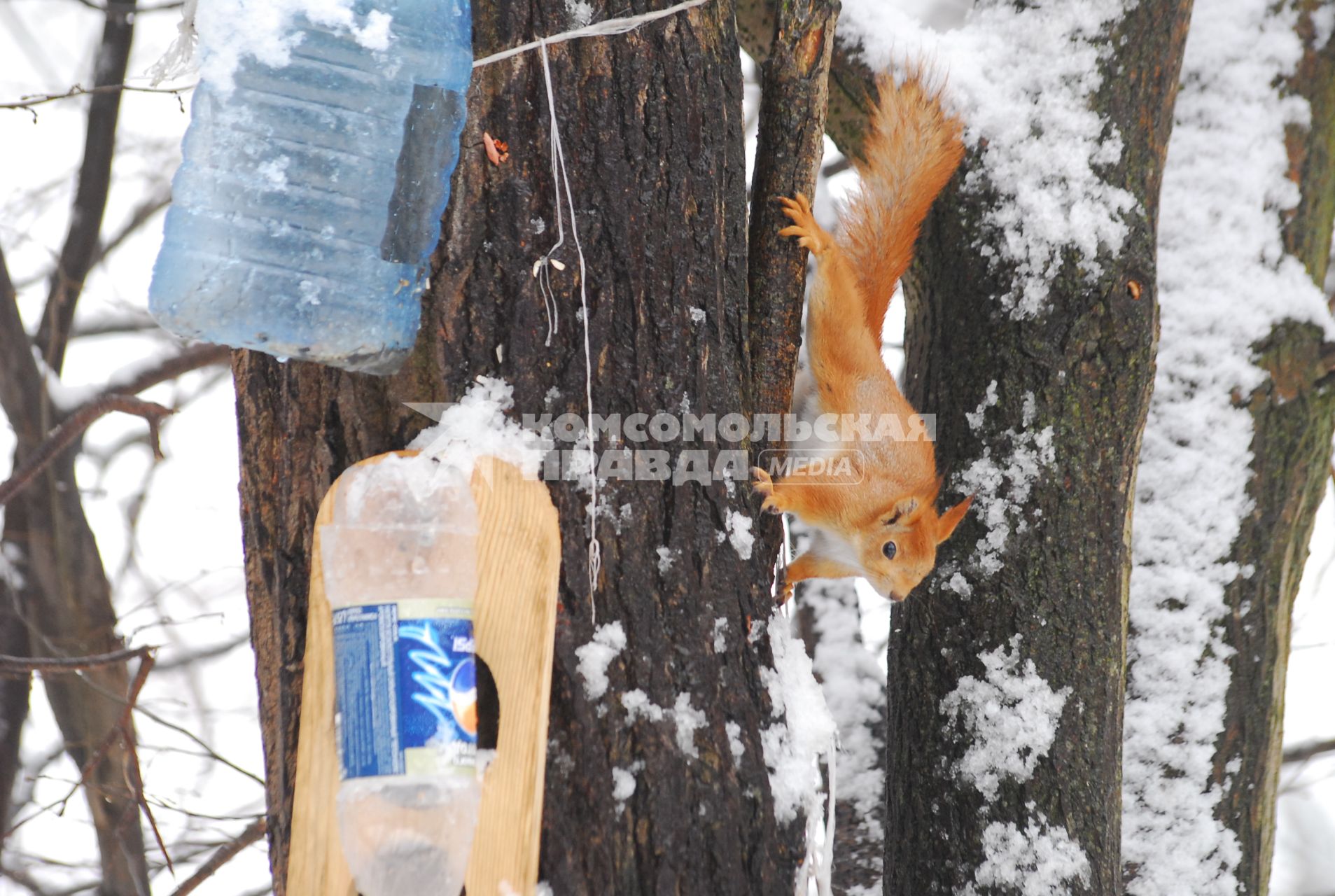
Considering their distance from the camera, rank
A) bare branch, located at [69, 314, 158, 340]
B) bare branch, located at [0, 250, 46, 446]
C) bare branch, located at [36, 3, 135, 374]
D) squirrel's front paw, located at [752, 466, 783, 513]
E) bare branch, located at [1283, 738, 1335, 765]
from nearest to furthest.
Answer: squirrel's front paw, located at [752, 466, 783, 513] → bare branch, located at [0, 250, 46, 446] → bare branch, located at [1283, 738, 1335, 765] → bare branch, located at [36, 3, 135, 374] → bare branch, located at [69, 314, 158, 340]

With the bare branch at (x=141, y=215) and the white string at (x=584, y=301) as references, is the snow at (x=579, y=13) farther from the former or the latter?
the bare branch at (x=141, y=215)

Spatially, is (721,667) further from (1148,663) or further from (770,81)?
(1148,663)

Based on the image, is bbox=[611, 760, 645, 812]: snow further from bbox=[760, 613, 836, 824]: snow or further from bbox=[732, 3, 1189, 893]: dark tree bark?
bbox=[732, 3, 1189, 893]: dark tree bark

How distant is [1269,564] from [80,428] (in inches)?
117

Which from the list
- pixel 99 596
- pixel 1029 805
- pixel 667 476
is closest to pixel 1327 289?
pixel 1029 805

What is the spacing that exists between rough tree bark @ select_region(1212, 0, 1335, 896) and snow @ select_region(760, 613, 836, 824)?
1.44m

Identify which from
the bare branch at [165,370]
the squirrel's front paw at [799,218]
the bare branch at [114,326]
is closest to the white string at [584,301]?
the squirrel's front paw at [799,218]

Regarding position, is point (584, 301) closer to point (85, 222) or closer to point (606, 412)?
point (606, 412)

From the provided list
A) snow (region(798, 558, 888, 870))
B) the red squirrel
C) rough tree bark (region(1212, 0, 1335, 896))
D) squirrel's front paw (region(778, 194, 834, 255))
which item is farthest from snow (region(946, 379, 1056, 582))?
snow (region(798, 558, 888, 870))

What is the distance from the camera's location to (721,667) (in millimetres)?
1542

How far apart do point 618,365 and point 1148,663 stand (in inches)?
68.1

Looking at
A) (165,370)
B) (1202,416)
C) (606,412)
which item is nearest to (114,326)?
(165,370)

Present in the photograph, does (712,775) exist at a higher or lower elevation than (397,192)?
lower

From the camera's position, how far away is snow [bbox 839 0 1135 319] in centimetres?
231
